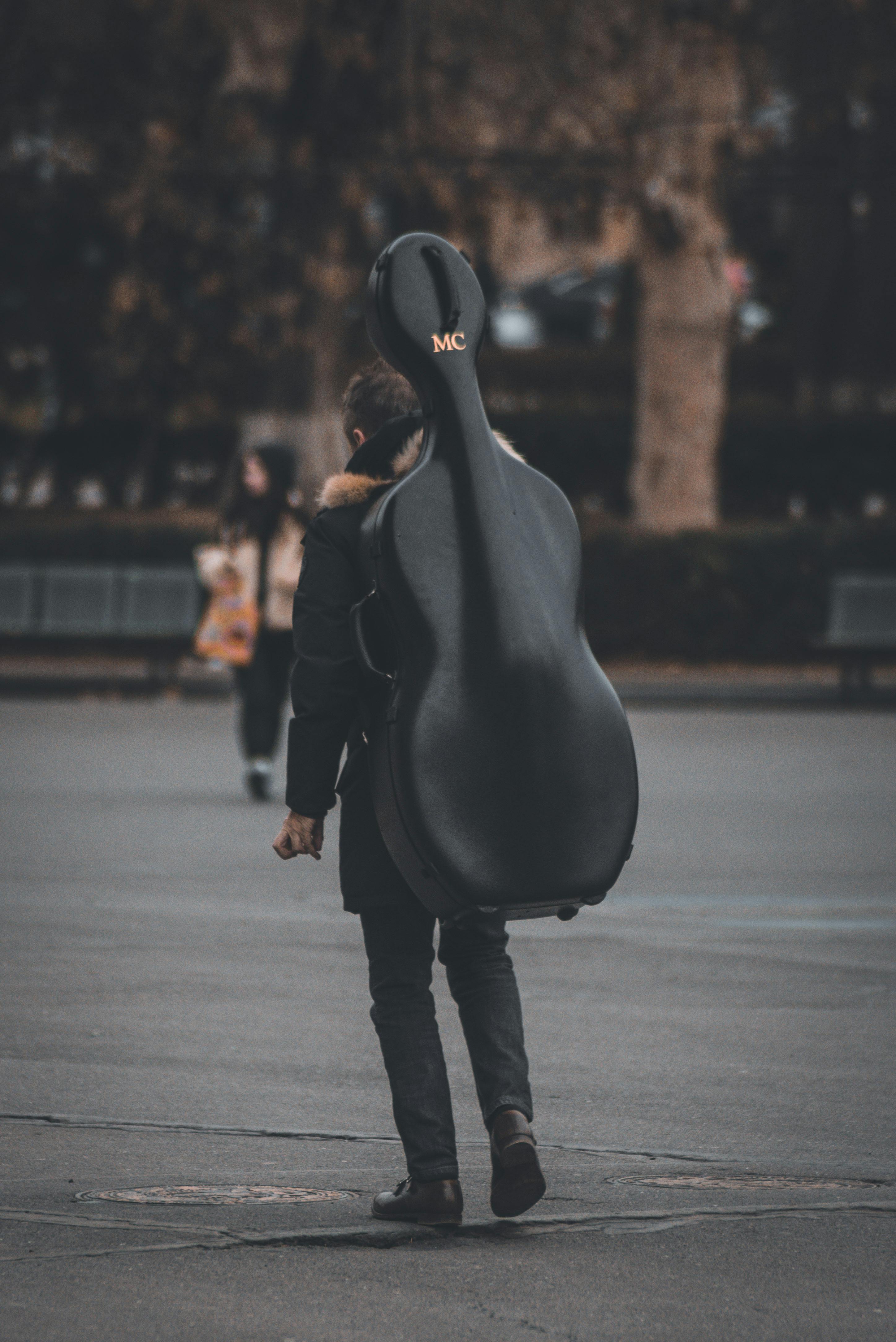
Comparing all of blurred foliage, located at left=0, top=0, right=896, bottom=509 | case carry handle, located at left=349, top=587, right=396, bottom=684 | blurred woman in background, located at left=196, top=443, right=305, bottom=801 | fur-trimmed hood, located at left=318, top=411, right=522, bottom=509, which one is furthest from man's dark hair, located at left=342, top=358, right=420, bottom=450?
blurred foliage, located at left=0, top=0, right=896, bottom=509

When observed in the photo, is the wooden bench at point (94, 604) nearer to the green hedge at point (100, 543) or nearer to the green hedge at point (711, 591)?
the green hedge at point (100, 543)

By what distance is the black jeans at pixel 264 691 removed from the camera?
1161 centimetres

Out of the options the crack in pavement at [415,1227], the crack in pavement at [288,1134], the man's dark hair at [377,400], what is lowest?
the crack in pavement at [288,1134]

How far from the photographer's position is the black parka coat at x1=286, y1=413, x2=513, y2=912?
176 inches

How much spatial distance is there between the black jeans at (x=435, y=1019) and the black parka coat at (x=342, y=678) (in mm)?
90

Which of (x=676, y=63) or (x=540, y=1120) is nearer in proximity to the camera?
(x=540, y=1120)

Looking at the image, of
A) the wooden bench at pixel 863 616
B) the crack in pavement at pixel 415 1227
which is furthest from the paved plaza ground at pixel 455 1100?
the wooden bench at pixel 863 616

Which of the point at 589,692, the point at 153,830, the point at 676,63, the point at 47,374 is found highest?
the point at 676,63

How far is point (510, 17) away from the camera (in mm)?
21094

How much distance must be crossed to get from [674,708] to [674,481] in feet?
17.4

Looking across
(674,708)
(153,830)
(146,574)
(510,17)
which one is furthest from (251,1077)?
(510,17)

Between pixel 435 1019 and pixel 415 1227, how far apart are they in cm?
42

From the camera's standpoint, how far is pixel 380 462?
4602mm

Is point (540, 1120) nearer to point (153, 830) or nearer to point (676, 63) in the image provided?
point (153, 830)
